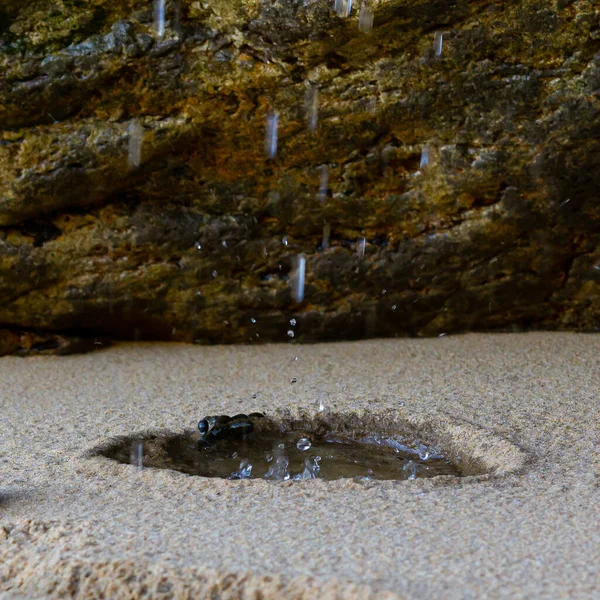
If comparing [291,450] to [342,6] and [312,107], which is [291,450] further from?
[342,6]

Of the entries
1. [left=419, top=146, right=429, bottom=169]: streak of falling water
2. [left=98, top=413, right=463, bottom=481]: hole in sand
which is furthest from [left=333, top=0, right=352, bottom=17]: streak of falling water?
[left=98, top=413, right=463, bottom=481]: hole in sand

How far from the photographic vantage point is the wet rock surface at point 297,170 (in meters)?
4.09

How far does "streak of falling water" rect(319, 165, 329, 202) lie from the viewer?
4.56 m

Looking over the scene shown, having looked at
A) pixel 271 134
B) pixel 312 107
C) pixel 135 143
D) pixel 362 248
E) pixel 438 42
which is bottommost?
pixel 362 248

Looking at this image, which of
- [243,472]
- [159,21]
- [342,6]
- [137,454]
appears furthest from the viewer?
[159,21]

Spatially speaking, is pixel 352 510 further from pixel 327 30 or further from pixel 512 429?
pixel 327 30

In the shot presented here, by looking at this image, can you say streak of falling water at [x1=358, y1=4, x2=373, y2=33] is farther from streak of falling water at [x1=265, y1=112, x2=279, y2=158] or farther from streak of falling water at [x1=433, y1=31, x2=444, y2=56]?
streak of falling water at [x1=265, y1=112, x2=279, y2=158]

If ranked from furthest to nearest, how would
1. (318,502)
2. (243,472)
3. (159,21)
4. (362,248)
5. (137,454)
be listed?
(362,248) < (159,21) < (137,454) < (243,472) < (318,502)

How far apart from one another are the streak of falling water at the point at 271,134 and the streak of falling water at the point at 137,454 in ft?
6.52

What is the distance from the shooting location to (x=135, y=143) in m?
4.39

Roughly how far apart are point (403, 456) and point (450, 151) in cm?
196

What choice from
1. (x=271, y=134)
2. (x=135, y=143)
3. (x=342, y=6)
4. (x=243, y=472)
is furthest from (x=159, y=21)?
(x=243, y=472)

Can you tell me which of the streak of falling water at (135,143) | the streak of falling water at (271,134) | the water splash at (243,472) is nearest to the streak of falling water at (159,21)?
the streak of falling water at (135,143)

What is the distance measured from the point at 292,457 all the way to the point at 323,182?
196cm
